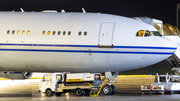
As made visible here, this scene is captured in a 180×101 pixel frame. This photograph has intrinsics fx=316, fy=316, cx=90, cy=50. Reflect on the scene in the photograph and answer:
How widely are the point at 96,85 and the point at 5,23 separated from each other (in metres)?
7.71

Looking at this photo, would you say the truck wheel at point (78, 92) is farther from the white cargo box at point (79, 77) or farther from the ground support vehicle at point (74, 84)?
the white cargo box at point (79, 77)

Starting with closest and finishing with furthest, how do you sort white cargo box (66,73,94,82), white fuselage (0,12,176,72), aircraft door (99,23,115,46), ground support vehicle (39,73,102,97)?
1. white fuselage (0,12,176,72)
2. aircraft door (99,23,115,46)
3. ground support vehicle (39,73,102,97)
4. white cargo box (66,73,94,82)

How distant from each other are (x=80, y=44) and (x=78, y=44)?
134mm

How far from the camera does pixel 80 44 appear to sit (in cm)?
2041

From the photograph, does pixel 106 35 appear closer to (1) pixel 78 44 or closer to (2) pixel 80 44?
(2) pixel 80 44

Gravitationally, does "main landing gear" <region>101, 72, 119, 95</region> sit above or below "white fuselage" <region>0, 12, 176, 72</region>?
below

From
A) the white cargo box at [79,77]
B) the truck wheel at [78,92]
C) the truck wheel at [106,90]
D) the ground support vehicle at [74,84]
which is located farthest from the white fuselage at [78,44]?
the truck wheel at [78,92]

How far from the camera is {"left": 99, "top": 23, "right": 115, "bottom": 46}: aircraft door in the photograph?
20166mm

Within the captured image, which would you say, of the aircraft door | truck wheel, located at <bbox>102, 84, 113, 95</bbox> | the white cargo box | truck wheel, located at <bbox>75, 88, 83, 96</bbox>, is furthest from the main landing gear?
the aircraft door

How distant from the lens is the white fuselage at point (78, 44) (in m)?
20.0

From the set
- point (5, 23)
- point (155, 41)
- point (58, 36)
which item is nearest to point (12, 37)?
point (5, 23)

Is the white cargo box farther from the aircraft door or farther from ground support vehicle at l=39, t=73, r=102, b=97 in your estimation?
the aircraft door

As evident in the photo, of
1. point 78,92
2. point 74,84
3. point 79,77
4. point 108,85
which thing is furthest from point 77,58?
point 108,85

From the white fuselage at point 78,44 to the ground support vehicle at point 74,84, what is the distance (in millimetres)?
494
